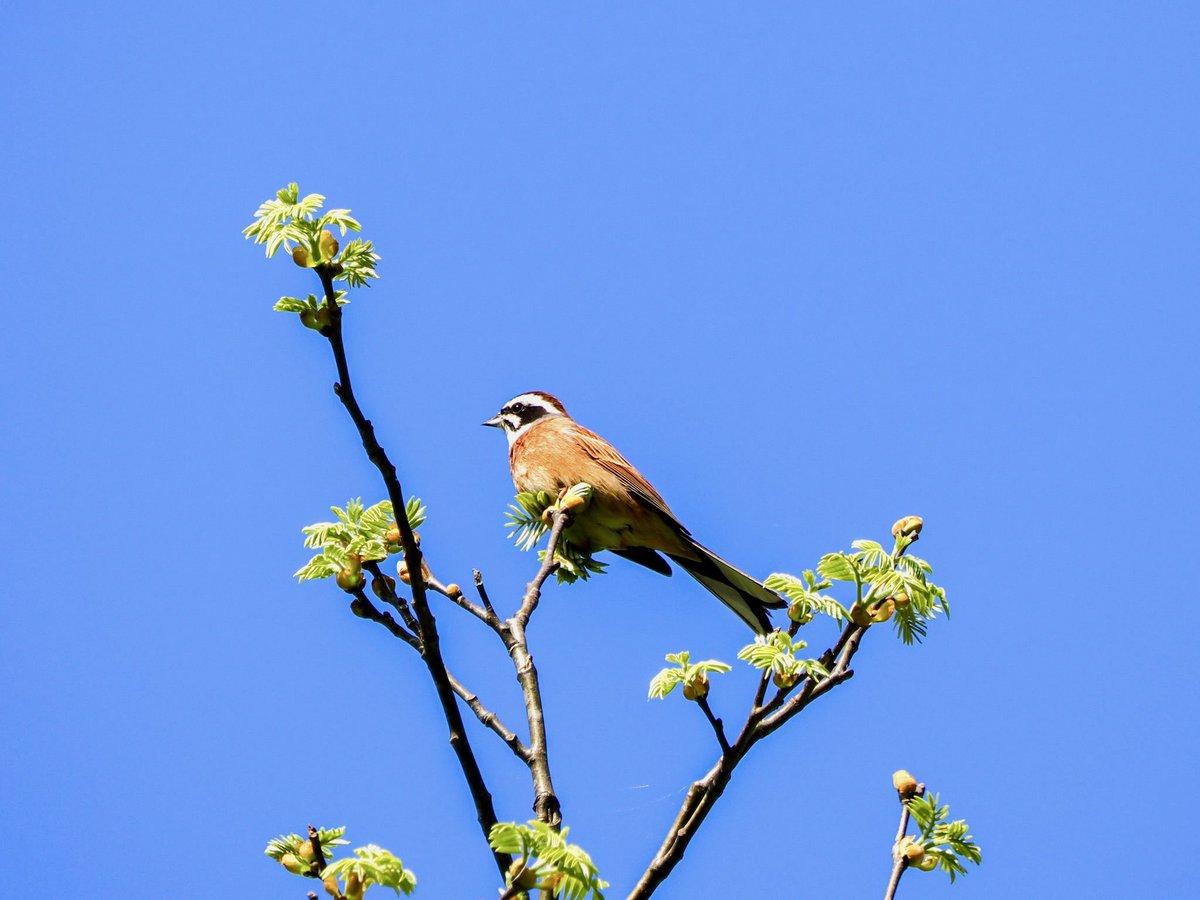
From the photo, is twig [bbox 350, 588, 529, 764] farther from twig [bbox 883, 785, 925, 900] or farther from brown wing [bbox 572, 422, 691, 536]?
brown wing [bbox 572, 422, 691, 536]

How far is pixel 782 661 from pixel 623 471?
12.2 feet

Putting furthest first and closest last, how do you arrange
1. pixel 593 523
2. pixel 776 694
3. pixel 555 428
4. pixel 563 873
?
pixel 555 428, pixel 593 523, pixel 776 694, pixel 563 873

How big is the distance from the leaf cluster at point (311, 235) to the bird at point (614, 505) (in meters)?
3.01

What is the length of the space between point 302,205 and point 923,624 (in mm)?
1997

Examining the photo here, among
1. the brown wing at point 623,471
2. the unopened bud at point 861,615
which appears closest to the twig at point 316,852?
the unopened bud at point 861,615

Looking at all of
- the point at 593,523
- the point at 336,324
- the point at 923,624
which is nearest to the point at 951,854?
the point at 923,624

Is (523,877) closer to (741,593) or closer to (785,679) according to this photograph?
(785,679)

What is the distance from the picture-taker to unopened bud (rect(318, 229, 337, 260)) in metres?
2.87

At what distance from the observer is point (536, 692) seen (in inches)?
130

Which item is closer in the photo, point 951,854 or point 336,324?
point 336,324

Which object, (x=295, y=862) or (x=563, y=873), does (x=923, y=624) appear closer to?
(x=563, y=873)

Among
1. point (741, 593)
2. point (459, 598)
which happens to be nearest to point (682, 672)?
point (459, 598)

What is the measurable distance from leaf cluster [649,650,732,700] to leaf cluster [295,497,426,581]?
0.88 m

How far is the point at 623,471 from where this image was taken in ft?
22.0
